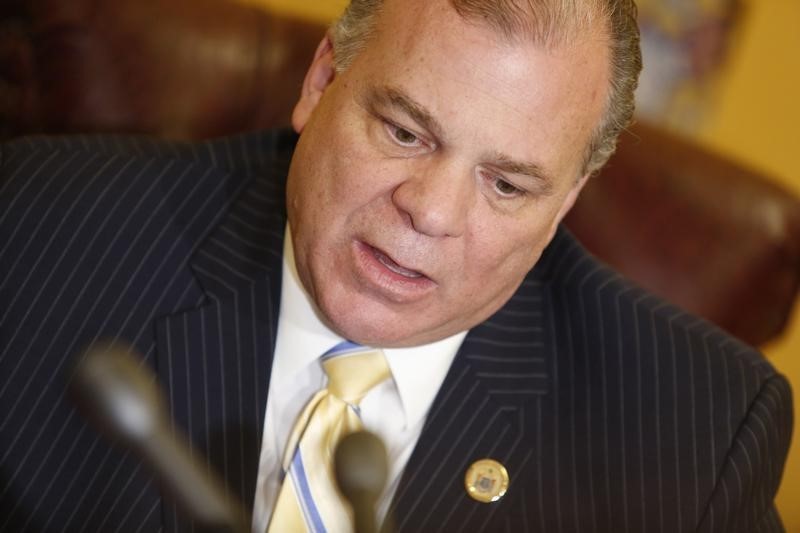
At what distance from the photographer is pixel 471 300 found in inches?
51.9

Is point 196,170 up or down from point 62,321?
up

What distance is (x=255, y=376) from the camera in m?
1.41

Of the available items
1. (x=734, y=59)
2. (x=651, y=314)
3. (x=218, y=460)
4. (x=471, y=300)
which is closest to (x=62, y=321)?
(x=218, y=460)

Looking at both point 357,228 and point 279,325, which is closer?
point 357,228

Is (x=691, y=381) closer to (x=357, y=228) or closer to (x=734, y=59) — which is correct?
(x=357, y=228)

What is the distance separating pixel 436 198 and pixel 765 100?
1913 millimetres

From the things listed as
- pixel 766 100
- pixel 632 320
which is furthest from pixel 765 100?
pixel 632 320

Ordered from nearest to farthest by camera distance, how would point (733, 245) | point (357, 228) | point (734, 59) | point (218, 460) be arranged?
Result: point (357, 228)
point (218, 460)
point (733, 245)
point (734, 59)

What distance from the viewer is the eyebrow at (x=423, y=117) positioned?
1.19 meters

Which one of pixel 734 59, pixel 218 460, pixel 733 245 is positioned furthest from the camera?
pixel 734 59

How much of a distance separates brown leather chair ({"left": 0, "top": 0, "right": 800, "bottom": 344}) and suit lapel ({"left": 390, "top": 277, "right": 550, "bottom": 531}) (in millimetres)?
313

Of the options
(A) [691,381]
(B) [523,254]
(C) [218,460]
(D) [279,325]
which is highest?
(B) [523,254]

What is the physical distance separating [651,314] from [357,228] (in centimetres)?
53

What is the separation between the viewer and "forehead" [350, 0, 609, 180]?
1.18 metres
